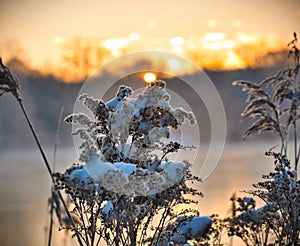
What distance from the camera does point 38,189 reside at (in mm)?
20438

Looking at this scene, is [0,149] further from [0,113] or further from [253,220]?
[253,220]

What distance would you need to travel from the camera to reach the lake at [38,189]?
531 inches

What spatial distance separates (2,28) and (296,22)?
14025 millimetres

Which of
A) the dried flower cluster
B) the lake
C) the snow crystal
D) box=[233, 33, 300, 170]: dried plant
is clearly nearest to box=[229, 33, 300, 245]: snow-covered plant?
box=[233, 33, 300, 170]: dried plant

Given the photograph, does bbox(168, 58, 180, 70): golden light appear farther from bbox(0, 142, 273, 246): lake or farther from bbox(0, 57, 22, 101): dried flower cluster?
bbox(0, 57, 22, 101): dried flower cluster

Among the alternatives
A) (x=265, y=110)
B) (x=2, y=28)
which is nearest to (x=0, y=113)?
(x=2, y=28)

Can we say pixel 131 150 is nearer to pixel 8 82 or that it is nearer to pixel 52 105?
pixel 8 82

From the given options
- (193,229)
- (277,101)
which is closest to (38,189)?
(277,101)

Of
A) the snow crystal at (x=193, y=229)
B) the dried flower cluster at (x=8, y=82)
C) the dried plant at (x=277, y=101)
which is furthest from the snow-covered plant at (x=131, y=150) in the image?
the dried plant at (x=277, y=101)

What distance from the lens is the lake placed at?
44.3 ft

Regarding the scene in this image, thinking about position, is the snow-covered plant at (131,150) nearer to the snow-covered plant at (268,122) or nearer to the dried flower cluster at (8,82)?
the dried flower cluster at (8,82)

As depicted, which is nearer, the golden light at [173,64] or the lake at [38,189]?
the golden light at [173,64]

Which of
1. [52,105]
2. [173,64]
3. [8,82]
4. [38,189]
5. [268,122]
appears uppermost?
[52,105]

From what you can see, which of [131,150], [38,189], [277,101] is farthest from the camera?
[38,189]
